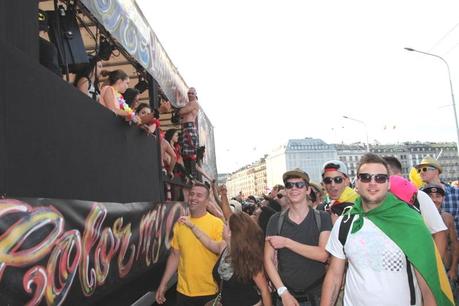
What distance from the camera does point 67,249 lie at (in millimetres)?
2834

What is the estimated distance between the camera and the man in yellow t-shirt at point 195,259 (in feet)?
13.3

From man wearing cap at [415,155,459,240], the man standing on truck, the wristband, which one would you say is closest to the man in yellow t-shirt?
the wristband

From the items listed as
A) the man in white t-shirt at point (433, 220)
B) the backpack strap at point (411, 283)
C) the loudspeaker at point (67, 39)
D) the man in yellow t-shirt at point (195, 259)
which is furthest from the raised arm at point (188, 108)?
the backpack strap at point (411, 283)

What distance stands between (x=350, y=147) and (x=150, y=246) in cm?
18003

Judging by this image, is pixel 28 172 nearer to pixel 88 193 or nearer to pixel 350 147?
pixel 88 193

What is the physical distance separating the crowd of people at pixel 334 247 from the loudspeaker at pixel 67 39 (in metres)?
1.87

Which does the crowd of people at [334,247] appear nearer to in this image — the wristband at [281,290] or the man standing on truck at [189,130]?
the wristband at [281,290]

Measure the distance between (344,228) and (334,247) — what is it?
17 centimetres

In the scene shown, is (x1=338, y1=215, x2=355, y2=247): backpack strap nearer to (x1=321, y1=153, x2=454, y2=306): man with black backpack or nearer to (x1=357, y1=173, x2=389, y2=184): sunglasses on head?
(x1=321, y1=153, x2=454, y2=306): man with black backpack

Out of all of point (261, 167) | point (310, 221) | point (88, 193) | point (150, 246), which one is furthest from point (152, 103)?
point (261, 167)

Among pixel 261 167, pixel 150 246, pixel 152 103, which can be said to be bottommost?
pixel 150 246

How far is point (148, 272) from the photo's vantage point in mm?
5090

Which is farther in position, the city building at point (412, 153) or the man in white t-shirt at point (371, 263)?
the city building at point (412, 153)

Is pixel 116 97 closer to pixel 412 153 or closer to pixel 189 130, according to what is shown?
pixel 189 130
